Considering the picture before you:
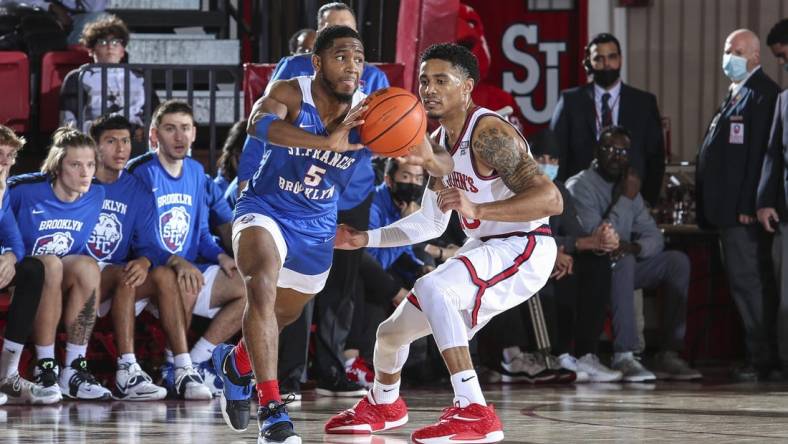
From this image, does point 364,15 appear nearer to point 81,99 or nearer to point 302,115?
point 81,99

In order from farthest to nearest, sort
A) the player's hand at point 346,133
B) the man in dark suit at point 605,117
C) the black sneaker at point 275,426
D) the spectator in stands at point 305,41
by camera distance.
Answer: the man in dark suit at point 605,117
the spectator in stands at point 305,41
the player's hand at point 346,133
the black sneaker at point 275,426

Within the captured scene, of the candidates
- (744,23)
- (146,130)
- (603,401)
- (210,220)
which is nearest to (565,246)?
(603,401)

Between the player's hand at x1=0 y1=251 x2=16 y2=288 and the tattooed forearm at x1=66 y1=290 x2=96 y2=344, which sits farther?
the tattooed forearm at x1=66 y1=290 x2=96 y2=344

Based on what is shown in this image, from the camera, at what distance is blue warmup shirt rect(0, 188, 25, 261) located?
6676 mm

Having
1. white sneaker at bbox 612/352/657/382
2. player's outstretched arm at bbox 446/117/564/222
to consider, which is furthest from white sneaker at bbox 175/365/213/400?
white sneaker at bbox 612/352/657/382

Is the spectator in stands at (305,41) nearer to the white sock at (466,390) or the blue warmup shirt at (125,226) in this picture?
the blue warmup shirt at (125,226)

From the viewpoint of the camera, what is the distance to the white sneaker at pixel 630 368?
8.05m

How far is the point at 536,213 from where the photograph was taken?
493 centimetres

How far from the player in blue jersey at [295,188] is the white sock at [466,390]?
0.72 meters

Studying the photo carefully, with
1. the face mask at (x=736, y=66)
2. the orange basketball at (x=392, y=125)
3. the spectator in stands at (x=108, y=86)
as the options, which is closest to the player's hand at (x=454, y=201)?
the orange basketball at (x=392, y=125)

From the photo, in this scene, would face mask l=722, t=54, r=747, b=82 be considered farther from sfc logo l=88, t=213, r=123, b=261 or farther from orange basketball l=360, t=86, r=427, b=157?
orange basketball l=360, t=86, r=427, b=157

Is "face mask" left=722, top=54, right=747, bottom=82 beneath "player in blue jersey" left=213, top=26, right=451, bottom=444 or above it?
above

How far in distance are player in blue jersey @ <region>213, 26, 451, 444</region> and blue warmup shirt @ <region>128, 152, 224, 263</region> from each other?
78.5 inches

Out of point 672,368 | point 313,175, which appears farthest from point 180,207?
point 672,368
